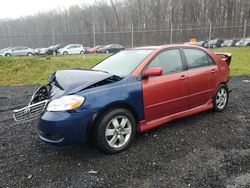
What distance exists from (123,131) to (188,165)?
1.06 metres

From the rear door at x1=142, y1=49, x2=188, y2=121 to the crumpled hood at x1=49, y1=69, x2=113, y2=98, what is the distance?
751mm

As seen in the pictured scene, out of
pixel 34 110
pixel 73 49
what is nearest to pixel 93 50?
pixel 73 49

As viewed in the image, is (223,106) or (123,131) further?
(223,106)

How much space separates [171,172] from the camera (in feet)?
11.5

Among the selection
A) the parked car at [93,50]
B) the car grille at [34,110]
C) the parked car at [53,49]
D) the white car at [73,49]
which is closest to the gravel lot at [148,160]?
the car grille at [34,110]

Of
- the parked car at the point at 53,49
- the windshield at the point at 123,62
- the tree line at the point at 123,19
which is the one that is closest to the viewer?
the windshield at the point at 123,62

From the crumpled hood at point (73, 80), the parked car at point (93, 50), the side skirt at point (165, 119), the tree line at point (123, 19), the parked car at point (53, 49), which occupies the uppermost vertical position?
the tree line at point (123, 19)

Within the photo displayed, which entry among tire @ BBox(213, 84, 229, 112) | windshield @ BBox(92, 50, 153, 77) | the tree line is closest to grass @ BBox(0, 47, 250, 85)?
tire @ BBox(213, 84, 229, 112)

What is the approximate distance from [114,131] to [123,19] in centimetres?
4971

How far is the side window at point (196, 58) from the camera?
17.1ft

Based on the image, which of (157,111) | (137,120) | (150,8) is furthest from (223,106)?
(150,8)

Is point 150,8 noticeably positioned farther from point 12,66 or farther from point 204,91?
point 204,91

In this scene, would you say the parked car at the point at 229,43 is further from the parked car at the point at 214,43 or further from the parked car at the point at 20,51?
the parked car at the point at 20,51

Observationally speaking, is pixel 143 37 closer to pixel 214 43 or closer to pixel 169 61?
pixel 214 43
